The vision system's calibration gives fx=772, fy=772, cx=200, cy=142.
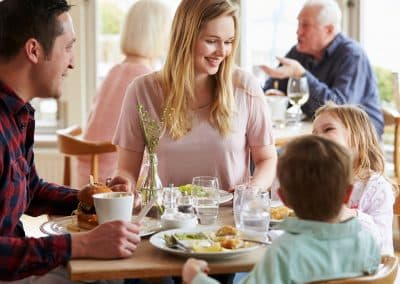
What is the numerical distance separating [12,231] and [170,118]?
2.75ft

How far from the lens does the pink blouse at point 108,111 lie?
4.15m

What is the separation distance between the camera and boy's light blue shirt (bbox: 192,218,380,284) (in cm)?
170

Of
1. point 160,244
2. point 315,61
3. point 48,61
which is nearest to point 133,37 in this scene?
point 315,61

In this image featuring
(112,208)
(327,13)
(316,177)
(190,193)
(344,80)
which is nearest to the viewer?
(316,177)

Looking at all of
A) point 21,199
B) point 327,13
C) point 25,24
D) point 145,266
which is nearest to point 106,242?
point 145,266

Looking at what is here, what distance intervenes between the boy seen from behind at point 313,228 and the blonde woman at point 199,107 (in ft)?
3.44

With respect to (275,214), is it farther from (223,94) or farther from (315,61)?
A: (315,61)

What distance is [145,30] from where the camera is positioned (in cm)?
417

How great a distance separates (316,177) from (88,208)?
29.1 inches

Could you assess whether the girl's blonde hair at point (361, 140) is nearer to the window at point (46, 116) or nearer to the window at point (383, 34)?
the window at point (383, 34)

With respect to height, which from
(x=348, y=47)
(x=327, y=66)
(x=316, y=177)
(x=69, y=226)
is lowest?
(x=69, y=226)

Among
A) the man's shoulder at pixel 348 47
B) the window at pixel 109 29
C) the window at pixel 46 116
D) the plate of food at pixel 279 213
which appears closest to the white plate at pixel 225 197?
the plate of food at pixel 279 213

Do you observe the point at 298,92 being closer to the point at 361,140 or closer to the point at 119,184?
the point at 361,140

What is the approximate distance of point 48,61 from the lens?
2.14 metres
